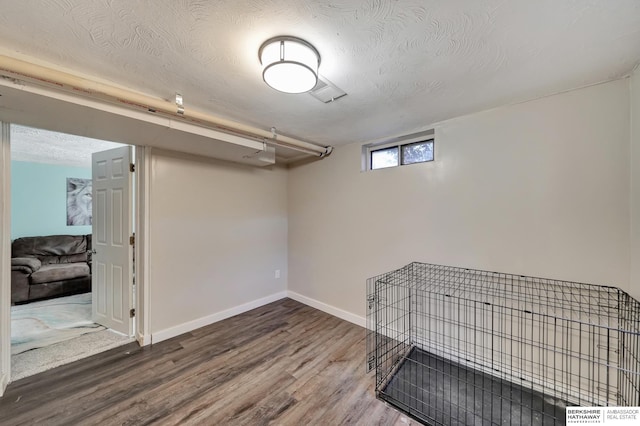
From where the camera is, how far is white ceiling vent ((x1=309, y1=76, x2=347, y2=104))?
5.48 ft

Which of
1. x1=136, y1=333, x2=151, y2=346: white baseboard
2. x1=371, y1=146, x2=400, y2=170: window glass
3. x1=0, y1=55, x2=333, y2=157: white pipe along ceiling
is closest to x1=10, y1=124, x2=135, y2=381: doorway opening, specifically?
x1=136, y1=333, x2=151, y2=346: white baseboard

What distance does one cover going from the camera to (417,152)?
2.65 meters

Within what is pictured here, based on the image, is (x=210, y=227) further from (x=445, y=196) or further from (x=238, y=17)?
(x=445, y=196)

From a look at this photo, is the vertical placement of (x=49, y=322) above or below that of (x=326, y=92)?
below

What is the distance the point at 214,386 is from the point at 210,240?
5.28 ft

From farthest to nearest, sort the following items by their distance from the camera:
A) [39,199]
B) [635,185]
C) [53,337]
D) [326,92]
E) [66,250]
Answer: [39,199], [66,250], [53,337], [326,92], [635,185]

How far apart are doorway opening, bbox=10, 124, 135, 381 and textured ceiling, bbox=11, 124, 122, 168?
12 millimetres

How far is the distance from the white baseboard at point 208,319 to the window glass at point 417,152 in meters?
2.73

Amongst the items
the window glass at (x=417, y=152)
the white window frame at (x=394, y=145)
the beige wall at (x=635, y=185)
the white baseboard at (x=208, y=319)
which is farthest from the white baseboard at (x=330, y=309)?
the beige wall at (x=635, y=185)

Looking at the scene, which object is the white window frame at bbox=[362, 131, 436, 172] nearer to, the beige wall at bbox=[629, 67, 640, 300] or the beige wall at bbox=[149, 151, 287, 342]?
the beige wall at bbox=[629, 67, 640, 300]

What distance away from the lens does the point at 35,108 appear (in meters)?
1.57

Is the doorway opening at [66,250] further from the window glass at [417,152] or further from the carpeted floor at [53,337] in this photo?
the window glass at [417,152]

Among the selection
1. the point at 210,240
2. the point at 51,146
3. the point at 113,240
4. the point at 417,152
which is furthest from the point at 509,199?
the point at 51,146

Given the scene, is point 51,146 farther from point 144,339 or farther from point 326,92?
point 326,92
